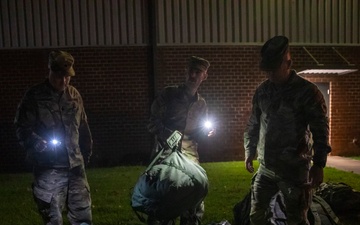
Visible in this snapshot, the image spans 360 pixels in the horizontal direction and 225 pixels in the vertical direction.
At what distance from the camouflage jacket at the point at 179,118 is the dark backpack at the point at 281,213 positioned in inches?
35.3

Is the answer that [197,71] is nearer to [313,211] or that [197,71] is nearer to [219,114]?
[313,211]

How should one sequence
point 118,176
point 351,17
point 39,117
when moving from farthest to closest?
Answer: point 351,17
point 118,176
point 39,117

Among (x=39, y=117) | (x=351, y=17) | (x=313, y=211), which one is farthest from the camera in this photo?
(x=351, y=17)

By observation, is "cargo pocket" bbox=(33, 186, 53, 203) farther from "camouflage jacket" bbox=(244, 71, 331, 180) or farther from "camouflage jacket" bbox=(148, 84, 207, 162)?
"camouflage jacket" bbox=(244, 71, 331, 180)

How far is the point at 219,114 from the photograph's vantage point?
382 inches

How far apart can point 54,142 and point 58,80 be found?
59cm

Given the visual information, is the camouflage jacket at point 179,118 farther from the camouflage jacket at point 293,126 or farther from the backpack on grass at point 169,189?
the camouflage jacket at point 293,126

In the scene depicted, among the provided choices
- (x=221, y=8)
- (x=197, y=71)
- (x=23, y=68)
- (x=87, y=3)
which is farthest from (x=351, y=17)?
(x=23, y=68)

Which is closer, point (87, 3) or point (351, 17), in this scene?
point (87, 3)

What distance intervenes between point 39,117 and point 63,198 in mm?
808

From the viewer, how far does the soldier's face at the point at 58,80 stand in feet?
11.9

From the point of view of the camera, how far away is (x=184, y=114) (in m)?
4.18

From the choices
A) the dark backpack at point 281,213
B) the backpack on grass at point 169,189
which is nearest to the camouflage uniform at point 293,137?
the dark backpack at point 281,213

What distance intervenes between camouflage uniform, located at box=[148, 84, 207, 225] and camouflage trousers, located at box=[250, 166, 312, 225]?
758 millimetres
